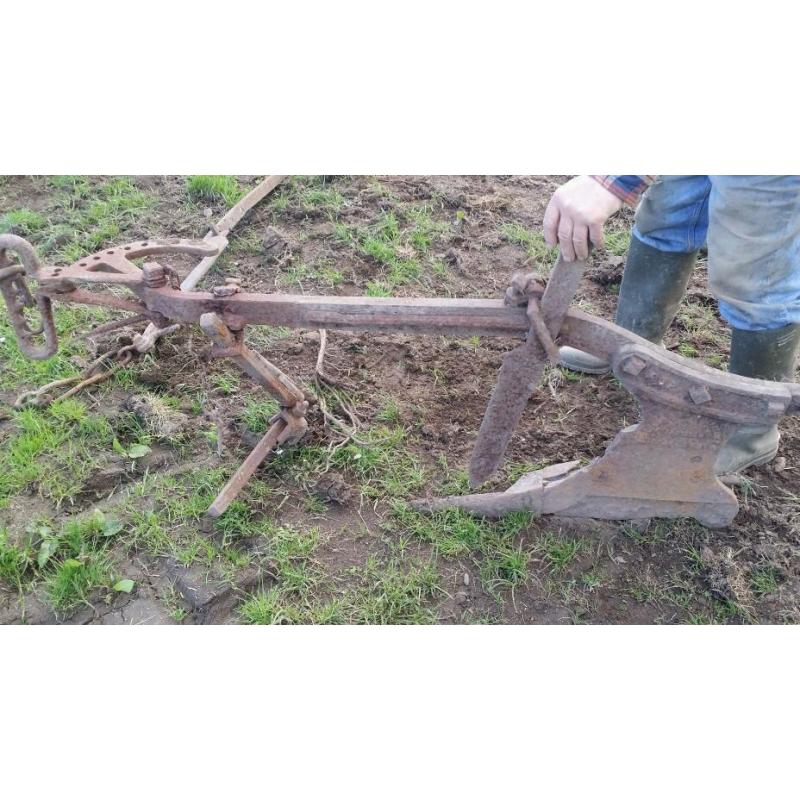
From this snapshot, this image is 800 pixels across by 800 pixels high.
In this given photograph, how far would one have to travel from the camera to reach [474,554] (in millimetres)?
2648

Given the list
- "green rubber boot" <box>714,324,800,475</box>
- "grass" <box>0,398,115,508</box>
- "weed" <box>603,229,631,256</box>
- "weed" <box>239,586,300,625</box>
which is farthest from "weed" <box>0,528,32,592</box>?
"weed" <box>603,229,631,256</box>

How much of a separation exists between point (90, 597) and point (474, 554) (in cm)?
145

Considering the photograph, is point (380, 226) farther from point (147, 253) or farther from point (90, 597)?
point (90, 597)

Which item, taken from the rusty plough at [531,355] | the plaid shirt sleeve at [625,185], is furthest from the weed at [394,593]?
the plaid shirt sleeve at [625,185]

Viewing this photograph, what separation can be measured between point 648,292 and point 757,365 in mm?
648

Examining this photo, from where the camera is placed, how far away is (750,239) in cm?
224

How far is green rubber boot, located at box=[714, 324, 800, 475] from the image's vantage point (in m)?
2.49

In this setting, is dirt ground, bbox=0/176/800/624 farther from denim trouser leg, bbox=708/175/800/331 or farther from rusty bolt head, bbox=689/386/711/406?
denim trouser leg, bbox=708/175/800/331

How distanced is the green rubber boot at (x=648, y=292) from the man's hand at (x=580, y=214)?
96 centimetres

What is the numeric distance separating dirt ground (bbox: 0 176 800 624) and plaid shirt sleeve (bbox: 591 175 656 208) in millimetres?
1223

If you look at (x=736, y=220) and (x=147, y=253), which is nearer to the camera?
(x=736, y=220)


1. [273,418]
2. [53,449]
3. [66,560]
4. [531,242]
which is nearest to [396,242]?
[531,242]

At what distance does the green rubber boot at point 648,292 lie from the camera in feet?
9.72

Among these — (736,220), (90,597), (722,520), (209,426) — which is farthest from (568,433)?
(90,597)
